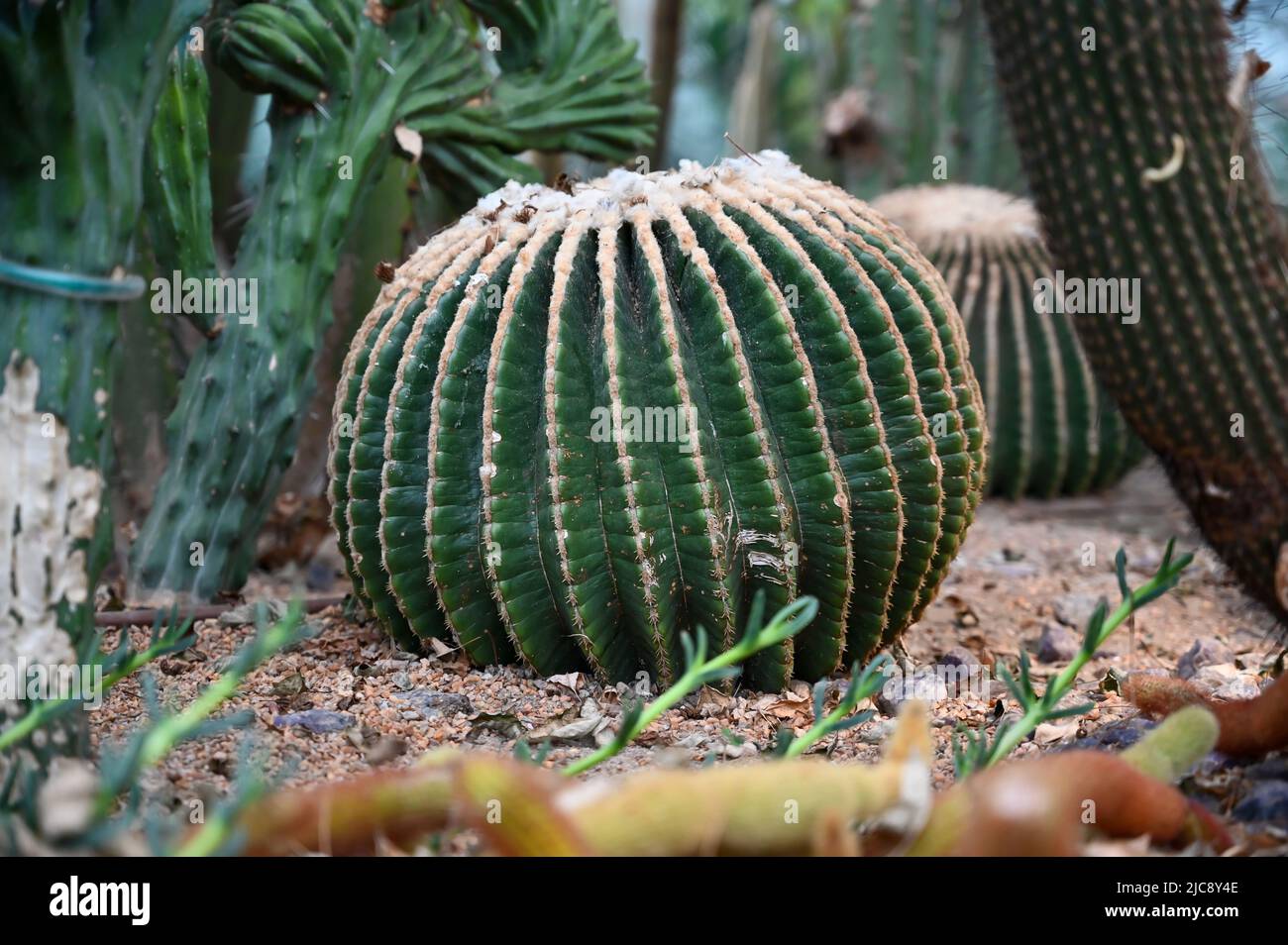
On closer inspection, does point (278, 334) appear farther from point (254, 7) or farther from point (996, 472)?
point (996, 472)

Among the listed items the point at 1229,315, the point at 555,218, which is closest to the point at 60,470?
the point at 555,218

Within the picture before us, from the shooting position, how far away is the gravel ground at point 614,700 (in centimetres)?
154

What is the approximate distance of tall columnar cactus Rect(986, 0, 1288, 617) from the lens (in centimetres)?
279

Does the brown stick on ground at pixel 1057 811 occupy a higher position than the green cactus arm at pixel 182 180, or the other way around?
the green cactus arm at pixel 182 180

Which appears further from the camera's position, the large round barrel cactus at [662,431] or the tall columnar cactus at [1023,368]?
the tall columnar cactus at [1023,368]

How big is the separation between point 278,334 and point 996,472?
2.50m

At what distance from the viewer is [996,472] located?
415 centimetres

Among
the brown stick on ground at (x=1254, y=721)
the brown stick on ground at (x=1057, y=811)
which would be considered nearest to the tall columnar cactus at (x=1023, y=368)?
the brown stick on ground at (x=1254, y=721)

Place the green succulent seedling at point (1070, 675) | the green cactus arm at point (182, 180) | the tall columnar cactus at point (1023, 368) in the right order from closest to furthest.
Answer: the green succulent seedling at point (1070, 675), the green cactus arm at point (182, 180), the tall columnar cactus at point (1023, 368)

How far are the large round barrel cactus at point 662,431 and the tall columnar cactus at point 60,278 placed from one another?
1.91 feet

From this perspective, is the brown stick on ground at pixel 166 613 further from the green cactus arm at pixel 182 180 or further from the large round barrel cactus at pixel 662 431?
the green cactus arm at pixel 182 180

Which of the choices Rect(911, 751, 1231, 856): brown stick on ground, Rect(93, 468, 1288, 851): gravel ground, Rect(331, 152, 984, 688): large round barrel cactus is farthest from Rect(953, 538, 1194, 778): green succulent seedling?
Rect(331, 152, 984, 688): large round barrel cactus

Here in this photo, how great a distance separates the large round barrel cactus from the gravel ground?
10cm

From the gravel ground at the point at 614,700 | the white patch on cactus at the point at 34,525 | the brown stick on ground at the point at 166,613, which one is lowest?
the gravel ground at the point at 614,700
